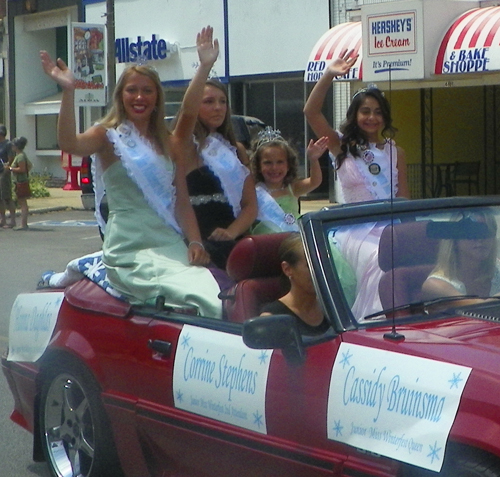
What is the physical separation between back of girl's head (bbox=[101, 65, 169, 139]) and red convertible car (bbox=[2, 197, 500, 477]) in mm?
805

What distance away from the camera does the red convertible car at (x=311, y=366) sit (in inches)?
126

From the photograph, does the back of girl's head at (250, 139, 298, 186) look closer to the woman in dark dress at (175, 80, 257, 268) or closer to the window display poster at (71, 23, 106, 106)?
the woman in dark dress at (175, 80, 257, 268)

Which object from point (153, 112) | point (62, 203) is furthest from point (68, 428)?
Result: point (62, 203)

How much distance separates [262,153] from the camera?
5.93 meters

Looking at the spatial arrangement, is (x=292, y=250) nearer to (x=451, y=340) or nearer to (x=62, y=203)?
(x=451, y=340)

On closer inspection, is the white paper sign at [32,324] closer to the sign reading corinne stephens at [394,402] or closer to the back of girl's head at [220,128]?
the back of girl's head at [220,128]

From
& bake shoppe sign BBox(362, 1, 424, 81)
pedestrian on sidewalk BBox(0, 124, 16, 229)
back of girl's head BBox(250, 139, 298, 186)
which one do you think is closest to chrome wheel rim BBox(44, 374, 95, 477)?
back of girl's head BBox(250, 139, 298, 186)

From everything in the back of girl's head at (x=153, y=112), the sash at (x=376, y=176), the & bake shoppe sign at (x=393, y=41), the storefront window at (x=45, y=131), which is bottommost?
the sash at (x=376, y=176)

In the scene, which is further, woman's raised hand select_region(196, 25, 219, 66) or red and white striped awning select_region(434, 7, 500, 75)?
red and white striped awning select_region(434, 7, 500, 75)

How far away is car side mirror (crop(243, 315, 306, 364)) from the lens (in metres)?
3.53

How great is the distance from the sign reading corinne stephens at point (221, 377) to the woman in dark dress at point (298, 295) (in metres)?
0.22

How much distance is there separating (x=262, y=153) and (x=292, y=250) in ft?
6.47

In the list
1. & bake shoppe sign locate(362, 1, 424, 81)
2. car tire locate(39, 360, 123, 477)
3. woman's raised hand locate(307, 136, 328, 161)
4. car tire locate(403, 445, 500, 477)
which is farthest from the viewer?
& bake shoppe sign locate(362, 1, 424, 81)

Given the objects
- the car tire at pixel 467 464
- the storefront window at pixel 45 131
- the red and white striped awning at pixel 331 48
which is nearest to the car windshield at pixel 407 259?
the car tire at pixel 467 464
